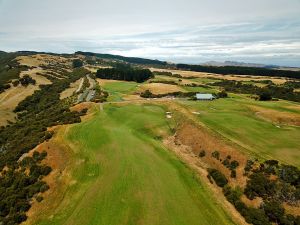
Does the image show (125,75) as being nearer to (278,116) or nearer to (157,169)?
(278,116)

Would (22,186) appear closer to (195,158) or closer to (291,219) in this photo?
(195,158)

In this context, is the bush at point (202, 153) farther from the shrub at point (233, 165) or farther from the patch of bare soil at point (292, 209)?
the patch of bare soil at point (292, 209)

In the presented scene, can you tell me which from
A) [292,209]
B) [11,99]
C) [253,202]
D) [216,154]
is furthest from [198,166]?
[11,99]

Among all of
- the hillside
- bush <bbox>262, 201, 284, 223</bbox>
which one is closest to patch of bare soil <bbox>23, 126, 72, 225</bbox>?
the hillside

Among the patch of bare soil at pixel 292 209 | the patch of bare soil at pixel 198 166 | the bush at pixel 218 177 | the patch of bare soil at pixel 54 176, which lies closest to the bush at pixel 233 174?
the bush at pixel 218 177

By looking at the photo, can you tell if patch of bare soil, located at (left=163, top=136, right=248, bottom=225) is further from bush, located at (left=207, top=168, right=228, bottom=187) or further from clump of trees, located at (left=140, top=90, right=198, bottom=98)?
clump of trees, located at (left=140, top=90, right=198, bottom=98)
